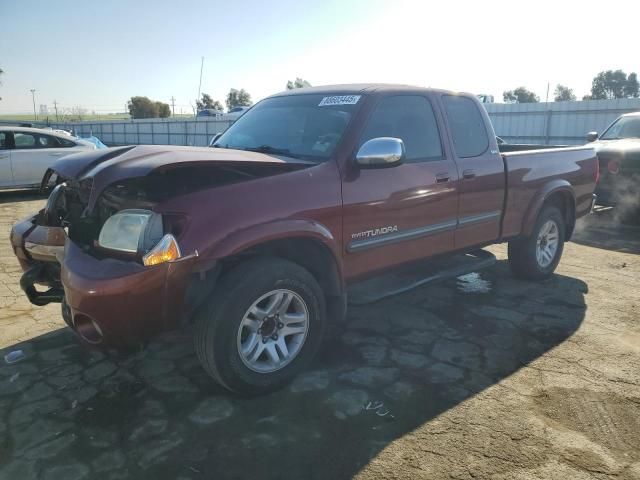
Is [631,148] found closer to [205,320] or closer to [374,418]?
[374,418]

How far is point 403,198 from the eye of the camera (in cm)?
375

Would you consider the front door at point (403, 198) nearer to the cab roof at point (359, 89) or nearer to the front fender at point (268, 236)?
the cab roof at point (359, 89)

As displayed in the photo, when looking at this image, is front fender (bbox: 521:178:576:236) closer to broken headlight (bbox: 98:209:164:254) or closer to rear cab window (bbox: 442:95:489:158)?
rear cab window (bbox: 442:95:489:158)

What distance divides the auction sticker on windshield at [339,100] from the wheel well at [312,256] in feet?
3.84

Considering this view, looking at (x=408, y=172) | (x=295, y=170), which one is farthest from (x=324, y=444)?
(x=408, y=172)

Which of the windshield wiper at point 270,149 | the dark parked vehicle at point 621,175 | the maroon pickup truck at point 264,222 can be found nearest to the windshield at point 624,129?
the dark parked vehicle at point 621,175

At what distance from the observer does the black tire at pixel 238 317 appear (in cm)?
285

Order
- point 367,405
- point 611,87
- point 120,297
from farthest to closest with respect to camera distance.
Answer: point 611,87, point 367,405, point 120,297

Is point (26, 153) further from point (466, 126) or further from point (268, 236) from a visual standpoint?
point (268, 236)

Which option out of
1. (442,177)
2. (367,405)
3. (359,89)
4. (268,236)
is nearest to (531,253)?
(442,177)

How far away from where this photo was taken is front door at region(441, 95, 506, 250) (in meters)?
4.35

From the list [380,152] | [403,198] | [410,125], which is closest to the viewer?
[380,152]

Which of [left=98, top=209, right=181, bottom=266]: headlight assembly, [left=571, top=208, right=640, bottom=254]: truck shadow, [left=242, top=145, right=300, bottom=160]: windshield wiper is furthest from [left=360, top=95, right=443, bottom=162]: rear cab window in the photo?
[left=571, top=208, right=640, bottom=254]: truck shadow

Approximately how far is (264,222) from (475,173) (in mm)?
2304
